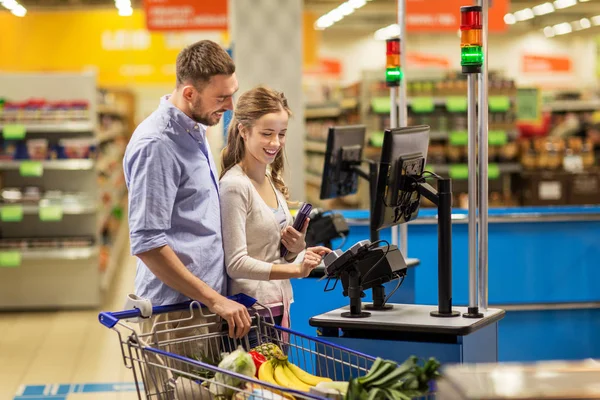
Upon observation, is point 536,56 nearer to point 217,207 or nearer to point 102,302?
point 102,302

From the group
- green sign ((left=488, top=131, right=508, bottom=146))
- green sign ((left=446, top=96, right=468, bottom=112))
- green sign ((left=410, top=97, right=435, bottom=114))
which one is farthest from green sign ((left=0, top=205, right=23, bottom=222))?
green sign ((left=488, top=131, right=508, bottom=146))

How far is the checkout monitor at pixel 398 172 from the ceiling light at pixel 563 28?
24205mm

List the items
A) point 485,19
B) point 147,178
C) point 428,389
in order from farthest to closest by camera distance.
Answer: point 485,19 → point 147,178 → point 428,389

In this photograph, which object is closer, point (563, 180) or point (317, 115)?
point (563, 180)

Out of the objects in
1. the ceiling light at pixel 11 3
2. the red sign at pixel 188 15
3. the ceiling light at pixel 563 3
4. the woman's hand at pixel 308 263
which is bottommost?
the woman's hand at pixel 308 263

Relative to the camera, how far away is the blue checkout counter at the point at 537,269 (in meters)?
5.01

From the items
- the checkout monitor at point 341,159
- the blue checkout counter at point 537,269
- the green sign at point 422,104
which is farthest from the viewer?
the green sign at point 422,104

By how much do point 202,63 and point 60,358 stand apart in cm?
414

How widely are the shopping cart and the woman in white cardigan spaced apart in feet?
0.31

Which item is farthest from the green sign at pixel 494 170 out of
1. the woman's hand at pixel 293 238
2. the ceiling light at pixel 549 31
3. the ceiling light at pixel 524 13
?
the ceiling light at pixel 549 31

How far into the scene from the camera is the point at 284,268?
2.64m

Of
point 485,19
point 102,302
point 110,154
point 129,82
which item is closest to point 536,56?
point 129,82

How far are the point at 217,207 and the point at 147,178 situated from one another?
29 cm

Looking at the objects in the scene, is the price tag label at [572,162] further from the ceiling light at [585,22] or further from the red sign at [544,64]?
the ceiling light at [585,22]
